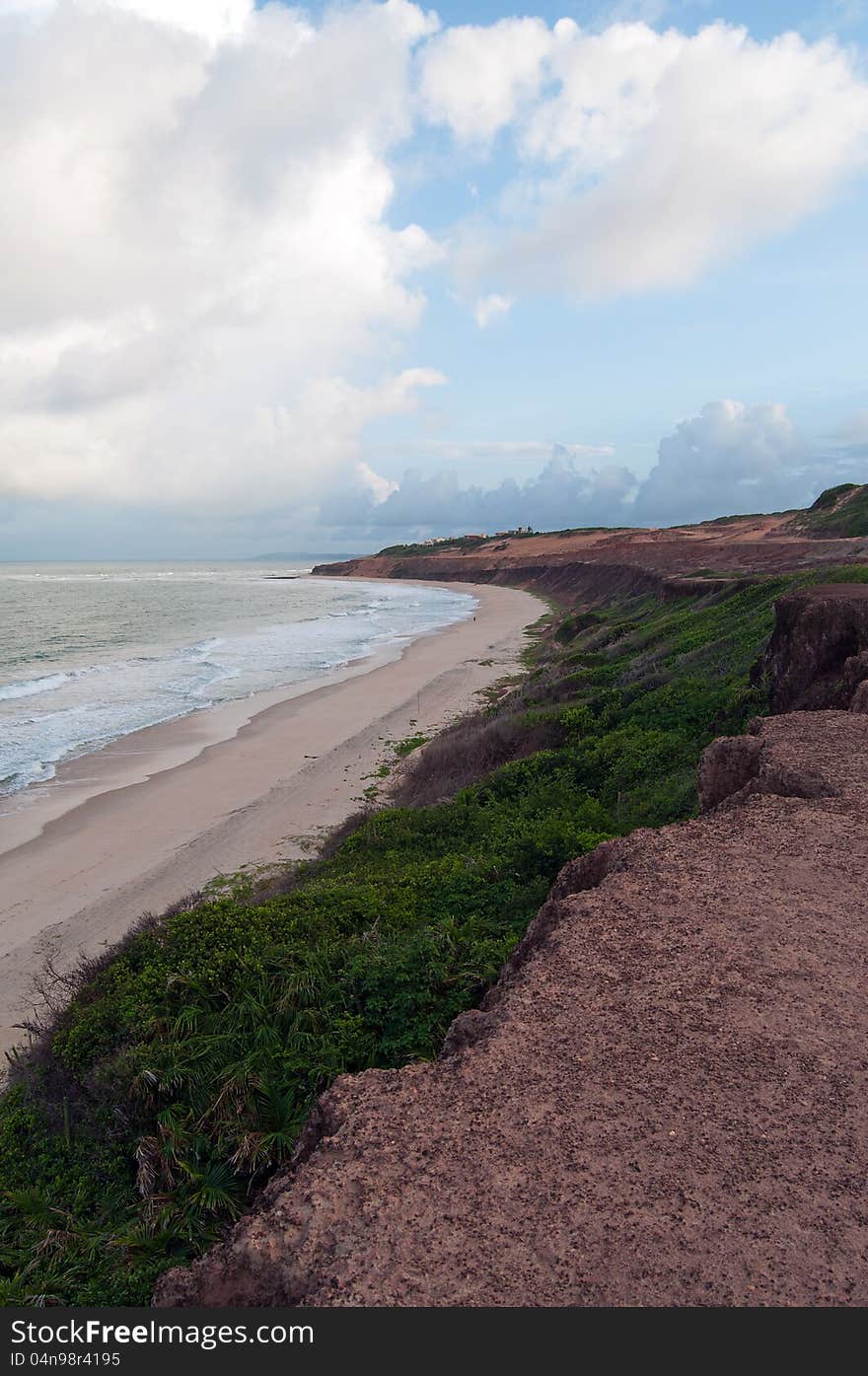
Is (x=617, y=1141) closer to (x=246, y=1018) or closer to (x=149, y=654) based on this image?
(x=246, y=1018)

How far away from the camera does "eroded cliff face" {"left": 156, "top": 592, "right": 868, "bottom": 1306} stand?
107 inches

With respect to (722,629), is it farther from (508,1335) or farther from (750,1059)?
(508,1335)

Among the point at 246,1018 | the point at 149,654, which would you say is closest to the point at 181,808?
the point at 246,1018

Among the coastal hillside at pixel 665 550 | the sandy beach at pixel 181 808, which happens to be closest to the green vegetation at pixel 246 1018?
the sandy beach at pixel 181 808

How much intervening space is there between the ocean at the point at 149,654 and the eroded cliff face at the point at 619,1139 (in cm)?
1475

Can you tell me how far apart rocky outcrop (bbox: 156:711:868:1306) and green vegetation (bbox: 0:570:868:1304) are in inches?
45.0

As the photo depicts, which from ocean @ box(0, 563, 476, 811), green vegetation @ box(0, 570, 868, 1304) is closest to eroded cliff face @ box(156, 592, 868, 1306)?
green vegetation @ box(0, 570, 868, 1304)

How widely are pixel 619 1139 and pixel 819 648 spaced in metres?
8.98

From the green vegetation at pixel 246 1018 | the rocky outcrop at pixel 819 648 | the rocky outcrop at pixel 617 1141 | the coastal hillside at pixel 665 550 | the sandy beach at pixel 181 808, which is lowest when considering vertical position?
the sandy beach at pixel 181 808

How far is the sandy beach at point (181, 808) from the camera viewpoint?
10328 millimetres

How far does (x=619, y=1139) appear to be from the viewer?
327 cm

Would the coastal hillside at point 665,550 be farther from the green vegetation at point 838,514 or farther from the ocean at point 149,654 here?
the ocean at point 149,654

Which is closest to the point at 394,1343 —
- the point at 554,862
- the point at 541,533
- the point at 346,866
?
the point at 554,862

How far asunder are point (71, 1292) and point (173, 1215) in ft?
1.88
